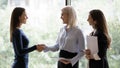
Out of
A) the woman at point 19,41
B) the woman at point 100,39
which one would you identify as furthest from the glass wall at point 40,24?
the woman at point 100,39

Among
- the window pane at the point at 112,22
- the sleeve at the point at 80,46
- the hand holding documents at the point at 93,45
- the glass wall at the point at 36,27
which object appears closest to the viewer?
the hand holding documents at the point at 93,45

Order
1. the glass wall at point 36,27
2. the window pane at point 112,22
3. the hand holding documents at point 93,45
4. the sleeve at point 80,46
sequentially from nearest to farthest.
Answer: the hand holding documents at point 93,45
the sleeve at point 80,46
the window pane at point 112,22
the glass wall at point 36,27

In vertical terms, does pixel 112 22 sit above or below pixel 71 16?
below

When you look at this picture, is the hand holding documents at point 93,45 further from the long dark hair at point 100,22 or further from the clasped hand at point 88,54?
the long dark hair at point 100,22

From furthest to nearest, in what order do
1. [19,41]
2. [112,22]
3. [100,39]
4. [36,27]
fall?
[36,27]
[112,22]
[19,41]
[100,39]

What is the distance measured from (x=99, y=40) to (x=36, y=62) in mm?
1305

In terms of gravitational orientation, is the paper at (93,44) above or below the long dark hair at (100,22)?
below

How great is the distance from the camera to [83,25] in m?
3.71

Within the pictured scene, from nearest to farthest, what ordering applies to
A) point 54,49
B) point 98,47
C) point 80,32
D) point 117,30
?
point 98,47, point 80,32, point 54,49, point 117,30

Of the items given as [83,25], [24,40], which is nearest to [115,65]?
[83,25]

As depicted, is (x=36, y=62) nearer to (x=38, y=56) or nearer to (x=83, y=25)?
(x=38, y=56)

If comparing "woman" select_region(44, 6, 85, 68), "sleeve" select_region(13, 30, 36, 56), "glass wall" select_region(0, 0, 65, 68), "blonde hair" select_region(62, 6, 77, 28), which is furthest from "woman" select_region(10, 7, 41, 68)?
"glass wall" select_region(0, 0, 65, 68)

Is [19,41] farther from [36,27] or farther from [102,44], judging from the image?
[102,44]

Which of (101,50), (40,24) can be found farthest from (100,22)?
(40,24)
